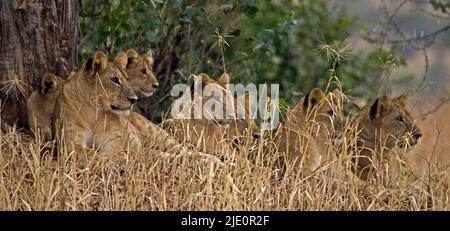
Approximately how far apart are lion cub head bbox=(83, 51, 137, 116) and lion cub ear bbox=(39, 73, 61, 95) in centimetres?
34

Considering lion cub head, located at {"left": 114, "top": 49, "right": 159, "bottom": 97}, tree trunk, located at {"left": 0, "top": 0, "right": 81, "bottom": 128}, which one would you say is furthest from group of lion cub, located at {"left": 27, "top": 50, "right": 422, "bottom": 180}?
lion cub head, located at {"left": 114, "top": 49, "right": 159, "bottom": 97}

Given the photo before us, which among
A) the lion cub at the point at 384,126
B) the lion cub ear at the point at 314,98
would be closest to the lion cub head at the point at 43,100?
the lion cub ear at the point at 314,98

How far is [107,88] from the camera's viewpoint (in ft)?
25.9

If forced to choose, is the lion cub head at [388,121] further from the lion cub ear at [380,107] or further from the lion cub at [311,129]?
the lion cub at [311,129]

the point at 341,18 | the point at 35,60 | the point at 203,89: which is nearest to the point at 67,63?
the point at 35,60

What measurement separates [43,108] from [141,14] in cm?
245

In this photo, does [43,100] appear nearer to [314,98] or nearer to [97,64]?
[97,64]

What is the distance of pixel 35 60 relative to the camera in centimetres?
820

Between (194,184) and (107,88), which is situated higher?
(107,88)

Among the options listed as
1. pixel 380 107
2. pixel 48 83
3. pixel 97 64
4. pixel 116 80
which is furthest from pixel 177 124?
pixel 380 107

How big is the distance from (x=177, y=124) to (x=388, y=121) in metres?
1.31

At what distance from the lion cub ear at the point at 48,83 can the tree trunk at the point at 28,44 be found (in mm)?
108

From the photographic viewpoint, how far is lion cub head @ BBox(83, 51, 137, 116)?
7.85 meters
